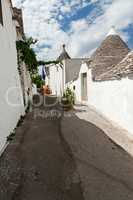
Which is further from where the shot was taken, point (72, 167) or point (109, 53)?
point (109, 53)

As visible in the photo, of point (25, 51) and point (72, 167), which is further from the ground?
point (25, 51)

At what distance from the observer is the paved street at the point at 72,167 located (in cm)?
559

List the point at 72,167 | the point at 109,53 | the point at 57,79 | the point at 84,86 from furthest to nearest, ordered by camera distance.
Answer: the point at 57,79, the point at 84,86, the point at 109,53, the point at 72,167

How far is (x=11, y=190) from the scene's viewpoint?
18.9 feet

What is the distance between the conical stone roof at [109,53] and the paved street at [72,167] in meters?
9.23

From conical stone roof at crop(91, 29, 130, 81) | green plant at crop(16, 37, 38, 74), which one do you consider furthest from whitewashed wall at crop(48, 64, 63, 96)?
green plant at crop(16, 37, 38, 74)

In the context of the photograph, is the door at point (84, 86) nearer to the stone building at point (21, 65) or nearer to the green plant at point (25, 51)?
the stone building at point (21, 65)

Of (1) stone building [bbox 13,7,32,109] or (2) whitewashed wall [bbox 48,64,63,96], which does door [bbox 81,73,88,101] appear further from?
(2) whitewashed wall [bbox 48,64,63,96]

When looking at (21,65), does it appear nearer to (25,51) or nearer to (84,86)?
(25,51)

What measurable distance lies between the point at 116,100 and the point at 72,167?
6.81 meters

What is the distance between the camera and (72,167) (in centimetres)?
709

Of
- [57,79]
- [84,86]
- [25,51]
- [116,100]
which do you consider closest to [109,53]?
[84,86]

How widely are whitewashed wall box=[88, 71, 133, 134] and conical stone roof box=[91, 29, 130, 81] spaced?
1984mm

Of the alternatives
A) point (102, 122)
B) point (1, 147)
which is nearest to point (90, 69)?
point (102, 122)
